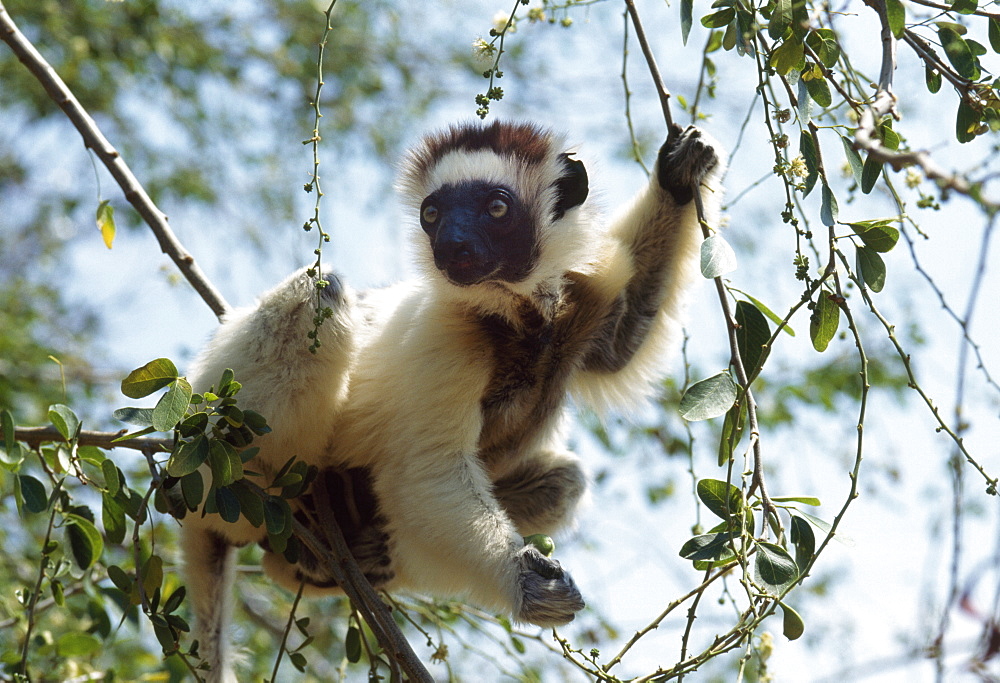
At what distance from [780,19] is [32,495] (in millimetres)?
2452

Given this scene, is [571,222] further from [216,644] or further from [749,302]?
[216,644]

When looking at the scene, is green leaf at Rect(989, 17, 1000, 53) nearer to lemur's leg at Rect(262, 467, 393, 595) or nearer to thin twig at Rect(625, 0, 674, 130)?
thin twig at Rect(625, 0, 674, 130)

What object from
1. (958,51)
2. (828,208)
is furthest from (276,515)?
(958,51)

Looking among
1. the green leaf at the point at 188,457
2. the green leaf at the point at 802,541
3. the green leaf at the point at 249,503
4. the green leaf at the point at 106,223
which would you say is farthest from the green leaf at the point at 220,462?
the green leaf at the point at 802,541

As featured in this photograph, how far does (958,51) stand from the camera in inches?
94.1

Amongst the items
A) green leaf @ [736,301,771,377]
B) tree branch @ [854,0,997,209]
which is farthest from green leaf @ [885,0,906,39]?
green leaf @ [736,301,771,377]

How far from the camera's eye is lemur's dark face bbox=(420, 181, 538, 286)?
10.9ft

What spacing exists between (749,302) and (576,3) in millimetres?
1190

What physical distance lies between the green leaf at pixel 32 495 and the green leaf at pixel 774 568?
6.61 feet

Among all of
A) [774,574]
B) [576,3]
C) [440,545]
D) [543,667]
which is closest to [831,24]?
[576,3]

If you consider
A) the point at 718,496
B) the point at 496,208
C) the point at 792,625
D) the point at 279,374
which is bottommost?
the point at 792,625

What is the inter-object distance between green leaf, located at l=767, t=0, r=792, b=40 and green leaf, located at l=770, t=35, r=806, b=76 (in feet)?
0.10

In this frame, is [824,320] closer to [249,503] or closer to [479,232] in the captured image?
[479,232]

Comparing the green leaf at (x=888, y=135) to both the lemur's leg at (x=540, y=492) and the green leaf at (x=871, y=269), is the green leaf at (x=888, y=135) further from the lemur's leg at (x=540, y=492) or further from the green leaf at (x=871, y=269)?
the lemur's leg at (x=540, y=492)
